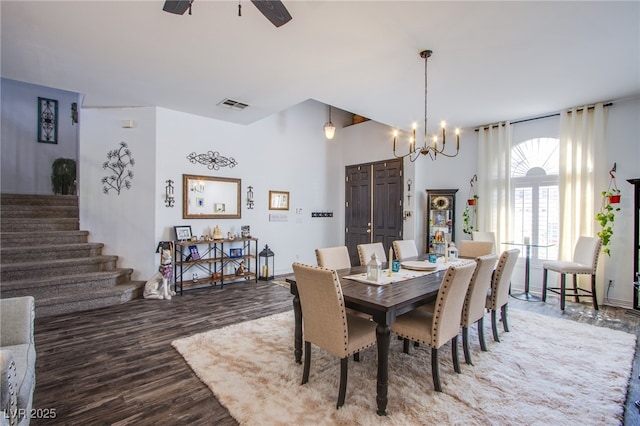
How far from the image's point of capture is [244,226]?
18.6 feet

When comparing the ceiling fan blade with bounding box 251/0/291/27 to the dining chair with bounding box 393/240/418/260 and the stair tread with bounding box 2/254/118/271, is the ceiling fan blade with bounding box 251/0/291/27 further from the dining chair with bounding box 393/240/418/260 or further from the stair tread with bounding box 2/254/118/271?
the stair tread with bounding box 2/254/118/271

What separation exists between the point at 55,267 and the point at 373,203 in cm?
556

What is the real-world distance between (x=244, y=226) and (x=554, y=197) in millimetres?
5255

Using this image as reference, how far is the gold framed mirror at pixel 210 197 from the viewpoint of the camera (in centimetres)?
509

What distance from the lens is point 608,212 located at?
4305mm

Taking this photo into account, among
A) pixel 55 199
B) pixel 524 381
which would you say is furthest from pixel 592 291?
pixel 55 199

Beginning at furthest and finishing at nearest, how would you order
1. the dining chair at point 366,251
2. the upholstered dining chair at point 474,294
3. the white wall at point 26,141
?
the white wall at point 26,141, the dining chair at point 366,251, the upholstered dining chair at point 474,294

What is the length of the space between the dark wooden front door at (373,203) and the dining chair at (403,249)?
204 cm

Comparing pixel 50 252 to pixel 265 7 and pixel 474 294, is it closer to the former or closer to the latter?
pixel 265 7

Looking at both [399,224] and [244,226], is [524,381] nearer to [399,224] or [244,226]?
[399,224]

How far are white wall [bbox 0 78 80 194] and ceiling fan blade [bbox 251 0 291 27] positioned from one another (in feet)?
19.8

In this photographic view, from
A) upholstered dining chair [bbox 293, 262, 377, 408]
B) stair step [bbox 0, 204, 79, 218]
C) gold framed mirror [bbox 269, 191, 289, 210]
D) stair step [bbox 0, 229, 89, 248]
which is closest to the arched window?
upholstered dining chair [bbox 293, 262, 377, 408]

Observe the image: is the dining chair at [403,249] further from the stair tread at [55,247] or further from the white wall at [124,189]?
the stair tread at [55,247]

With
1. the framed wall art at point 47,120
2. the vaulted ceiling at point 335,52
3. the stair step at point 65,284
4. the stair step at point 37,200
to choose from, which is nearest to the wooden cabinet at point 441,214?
the vaulted ceiling at point 335,52
